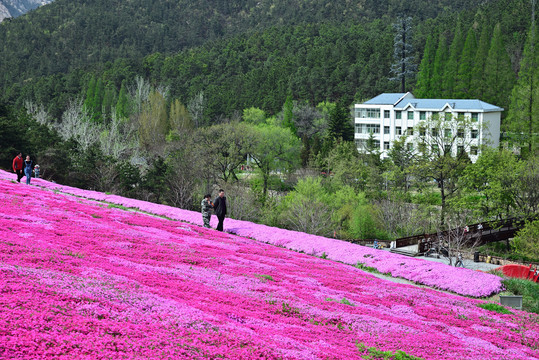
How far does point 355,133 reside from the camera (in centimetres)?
9894

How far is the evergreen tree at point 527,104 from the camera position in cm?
7475

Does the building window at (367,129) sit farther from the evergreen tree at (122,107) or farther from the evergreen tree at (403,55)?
the evergreen tree at (122,107)

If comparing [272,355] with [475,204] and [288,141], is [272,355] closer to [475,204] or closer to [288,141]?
[475,204]

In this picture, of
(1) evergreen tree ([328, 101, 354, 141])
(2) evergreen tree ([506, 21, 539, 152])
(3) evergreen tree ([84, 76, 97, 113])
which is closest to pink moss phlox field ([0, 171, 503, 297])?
(2) evergreen tree ([506, 21, 539, 152])

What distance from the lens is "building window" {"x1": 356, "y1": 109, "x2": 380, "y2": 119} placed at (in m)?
96.5

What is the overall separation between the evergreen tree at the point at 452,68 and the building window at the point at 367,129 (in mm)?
12967

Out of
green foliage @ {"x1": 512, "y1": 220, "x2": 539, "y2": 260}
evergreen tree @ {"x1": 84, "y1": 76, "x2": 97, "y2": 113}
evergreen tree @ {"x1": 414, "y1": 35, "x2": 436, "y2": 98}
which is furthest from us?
evergreen tree @ {"x1": 84, "y1": 76, "x2": 97, "y2": 113}

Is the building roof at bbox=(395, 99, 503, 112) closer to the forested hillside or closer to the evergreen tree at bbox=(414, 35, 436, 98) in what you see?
the evergreen tree at bbox=(414, 35, 436, 98)

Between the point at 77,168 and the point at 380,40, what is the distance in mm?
85815

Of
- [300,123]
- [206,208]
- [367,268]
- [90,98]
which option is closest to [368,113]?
[300,123]

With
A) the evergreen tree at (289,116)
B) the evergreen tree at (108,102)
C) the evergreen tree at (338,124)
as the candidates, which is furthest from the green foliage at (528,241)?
the evergreen tree at (108,102)

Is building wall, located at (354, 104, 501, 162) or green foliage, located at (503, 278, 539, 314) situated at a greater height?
building wall, located at (354, 104, 501, 162)

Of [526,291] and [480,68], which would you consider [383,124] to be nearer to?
[480,68]

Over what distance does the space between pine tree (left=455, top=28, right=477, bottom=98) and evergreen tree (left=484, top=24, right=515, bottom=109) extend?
117 inches
